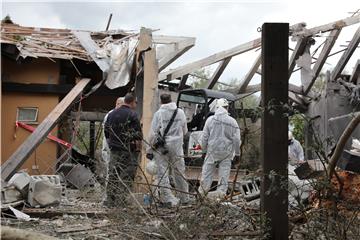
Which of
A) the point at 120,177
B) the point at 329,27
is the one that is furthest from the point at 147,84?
the point at 329,27

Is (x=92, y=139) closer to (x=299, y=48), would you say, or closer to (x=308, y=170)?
(x=299, y=48)

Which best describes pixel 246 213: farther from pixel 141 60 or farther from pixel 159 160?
pixel 141 60

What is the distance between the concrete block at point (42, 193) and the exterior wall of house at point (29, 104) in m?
3.53

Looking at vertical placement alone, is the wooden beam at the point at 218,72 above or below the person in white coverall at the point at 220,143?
above

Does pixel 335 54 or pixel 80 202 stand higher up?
pixel 335 54

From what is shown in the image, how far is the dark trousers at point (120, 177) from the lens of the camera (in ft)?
19.7

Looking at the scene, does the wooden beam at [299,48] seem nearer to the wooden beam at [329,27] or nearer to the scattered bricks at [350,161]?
the wooden beam at [329,27]

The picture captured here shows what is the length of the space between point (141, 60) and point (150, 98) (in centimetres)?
106

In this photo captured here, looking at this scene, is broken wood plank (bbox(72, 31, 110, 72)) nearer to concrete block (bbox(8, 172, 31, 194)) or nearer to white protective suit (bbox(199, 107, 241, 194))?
white protective suit (bbox(199, 107, 241, 194))

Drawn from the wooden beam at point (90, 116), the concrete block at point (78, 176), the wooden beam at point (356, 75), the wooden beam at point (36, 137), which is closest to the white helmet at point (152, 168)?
the concrete block at point (78, 176)

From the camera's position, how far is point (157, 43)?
40.8 feet

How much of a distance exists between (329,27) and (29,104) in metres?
7.20

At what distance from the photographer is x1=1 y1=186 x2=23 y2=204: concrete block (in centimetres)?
719

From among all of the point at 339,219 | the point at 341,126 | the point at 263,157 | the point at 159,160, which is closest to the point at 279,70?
the point at 263,157
